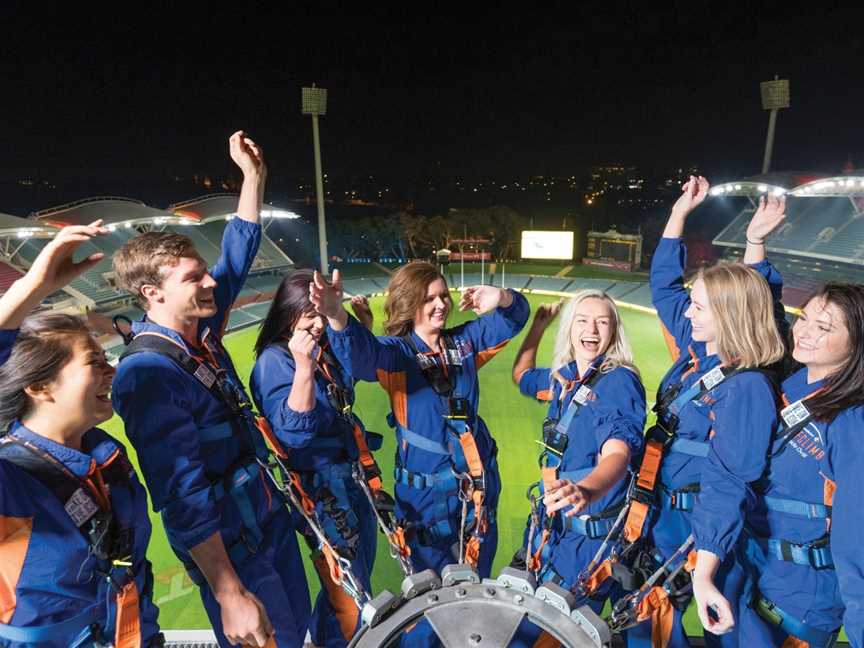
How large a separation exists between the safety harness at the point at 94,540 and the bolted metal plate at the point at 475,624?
1.42m

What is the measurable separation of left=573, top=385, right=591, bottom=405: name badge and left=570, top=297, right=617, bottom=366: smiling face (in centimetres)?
20

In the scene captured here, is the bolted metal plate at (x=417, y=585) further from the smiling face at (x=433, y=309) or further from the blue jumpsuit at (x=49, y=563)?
the smiling face at (x=433, y=309)

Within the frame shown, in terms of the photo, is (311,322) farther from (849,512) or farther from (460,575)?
(849,512)

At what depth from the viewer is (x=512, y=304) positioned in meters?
3.23

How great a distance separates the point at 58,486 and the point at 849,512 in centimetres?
263

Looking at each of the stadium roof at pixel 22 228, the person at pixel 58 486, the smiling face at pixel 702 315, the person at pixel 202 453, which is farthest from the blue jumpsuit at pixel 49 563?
the stadium roof at pixel 22 228

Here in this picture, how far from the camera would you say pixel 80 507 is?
1.63m

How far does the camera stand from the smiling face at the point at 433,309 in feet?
9.52

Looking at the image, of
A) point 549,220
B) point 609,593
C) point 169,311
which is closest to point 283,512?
point 169,311

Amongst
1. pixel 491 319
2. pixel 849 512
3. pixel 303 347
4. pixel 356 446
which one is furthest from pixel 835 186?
pixel 303 347

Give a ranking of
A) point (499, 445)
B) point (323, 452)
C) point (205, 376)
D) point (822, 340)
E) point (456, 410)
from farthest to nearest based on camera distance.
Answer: point (499, 445) < point (456, 410) < point (323, 452) < point (205, 376) < point (822, 340)

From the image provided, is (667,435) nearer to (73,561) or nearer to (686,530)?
(686,530)

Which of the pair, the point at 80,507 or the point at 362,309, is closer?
the point at 80,507

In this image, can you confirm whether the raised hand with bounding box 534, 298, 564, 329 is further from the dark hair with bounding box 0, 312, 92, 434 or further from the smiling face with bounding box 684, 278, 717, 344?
the dark hair with bounding box 0, 312, 92, 434
